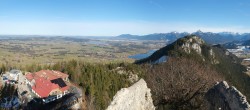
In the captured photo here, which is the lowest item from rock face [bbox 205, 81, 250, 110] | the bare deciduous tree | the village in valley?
the village in valley

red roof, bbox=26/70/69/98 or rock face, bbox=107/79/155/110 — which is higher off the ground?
rock face, bbox=107/79/155/110

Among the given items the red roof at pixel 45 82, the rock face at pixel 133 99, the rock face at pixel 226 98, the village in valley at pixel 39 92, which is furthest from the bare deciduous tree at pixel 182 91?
the red roof at pixel 45 82

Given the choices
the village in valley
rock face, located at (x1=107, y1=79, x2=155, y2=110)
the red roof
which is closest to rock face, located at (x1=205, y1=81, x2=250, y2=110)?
rock face, located at (x1=107, y1=79, x2=155, y2=110)

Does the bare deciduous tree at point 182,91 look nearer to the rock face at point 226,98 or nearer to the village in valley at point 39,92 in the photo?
the rock face at point 226,98

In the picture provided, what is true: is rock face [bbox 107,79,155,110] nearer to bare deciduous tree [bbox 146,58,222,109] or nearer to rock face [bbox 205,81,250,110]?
rock face [bbox 205,81,250,110]

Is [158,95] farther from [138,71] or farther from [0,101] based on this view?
[138,71]

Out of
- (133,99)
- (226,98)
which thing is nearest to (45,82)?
(226,98)
